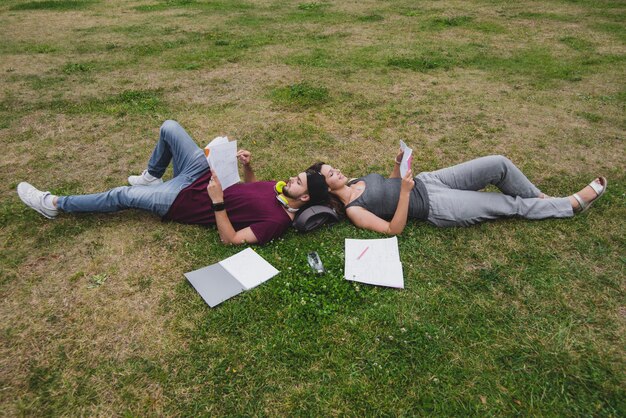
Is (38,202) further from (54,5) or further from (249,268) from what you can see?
(54,5)

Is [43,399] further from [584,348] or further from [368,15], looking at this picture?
[368,15]

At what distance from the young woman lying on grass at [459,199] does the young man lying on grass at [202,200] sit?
36cm

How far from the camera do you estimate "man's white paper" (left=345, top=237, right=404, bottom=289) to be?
3.44 metres

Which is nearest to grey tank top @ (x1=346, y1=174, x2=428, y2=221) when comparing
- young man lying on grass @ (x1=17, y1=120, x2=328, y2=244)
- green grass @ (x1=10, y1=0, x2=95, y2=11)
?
young man lying on grass @ (x1=17, y1=120, x2=328, y2=244)

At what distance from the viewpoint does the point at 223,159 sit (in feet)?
12.2

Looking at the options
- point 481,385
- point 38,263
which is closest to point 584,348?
point 481,385

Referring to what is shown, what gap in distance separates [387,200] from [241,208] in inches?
60.0

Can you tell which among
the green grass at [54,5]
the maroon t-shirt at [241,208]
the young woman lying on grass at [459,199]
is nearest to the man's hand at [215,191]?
the maroon t-shirt at [241,208]

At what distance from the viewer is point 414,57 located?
361 inches

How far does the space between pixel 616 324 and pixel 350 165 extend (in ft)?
10.9

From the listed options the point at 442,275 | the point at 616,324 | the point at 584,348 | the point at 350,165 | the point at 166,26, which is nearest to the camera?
the point at 584,348

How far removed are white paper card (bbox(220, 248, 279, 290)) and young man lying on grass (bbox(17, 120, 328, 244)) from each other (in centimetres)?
17

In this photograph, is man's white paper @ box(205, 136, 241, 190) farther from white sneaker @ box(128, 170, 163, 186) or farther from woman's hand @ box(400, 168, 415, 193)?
woman's hand @ box(400, 168, 415, 193)

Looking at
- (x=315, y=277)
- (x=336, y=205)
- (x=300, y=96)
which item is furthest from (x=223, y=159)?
(x=300, y=96)
